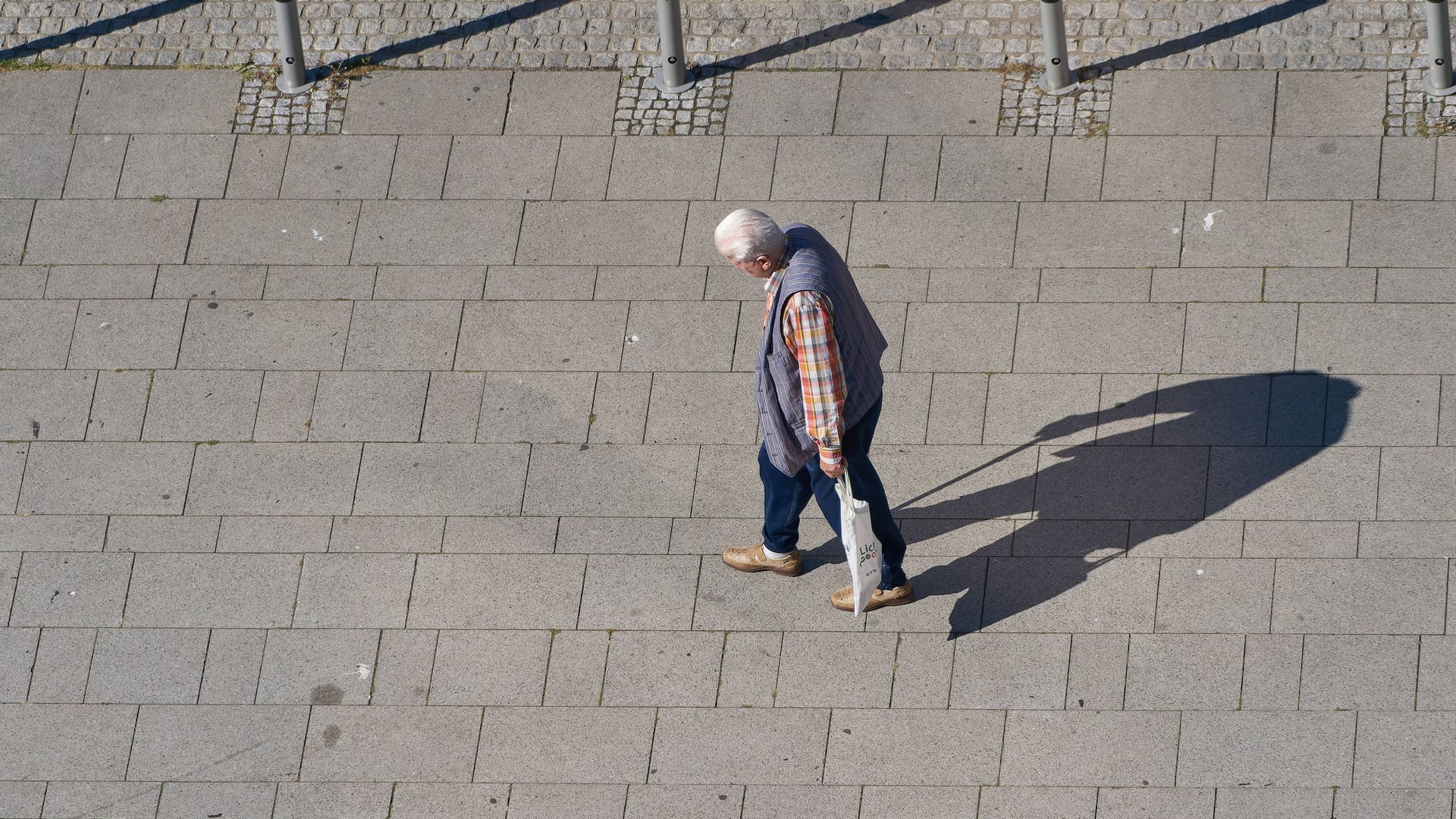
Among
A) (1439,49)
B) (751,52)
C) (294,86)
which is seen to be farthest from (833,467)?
(294,86)

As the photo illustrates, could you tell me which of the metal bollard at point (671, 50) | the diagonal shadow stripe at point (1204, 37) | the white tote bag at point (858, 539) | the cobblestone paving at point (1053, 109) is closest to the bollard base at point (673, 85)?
the metal bollard at point (671, 50)

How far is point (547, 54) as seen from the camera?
8.59 metres

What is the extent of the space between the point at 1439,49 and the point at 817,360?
12.8 feet

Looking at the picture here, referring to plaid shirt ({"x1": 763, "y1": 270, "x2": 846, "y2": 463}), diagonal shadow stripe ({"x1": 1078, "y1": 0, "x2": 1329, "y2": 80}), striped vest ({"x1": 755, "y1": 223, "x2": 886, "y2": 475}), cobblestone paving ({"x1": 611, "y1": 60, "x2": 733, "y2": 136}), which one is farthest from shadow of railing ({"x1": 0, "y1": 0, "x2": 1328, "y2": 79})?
plaid shirt ({"x1": 763, "y1": 270, "x2": 846, "y2": 463})

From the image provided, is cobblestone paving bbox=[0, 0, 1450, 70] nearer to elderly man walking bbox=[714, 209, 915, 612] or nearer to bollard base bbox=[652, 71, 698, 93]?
bollard base bbox=[652, 71, 698, 93]

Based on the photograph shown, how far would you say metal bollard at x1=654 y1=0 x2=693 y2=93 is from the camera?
815cm

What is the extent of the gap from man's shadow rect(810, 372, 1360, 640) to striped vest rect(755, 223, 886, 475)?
3.04 ft

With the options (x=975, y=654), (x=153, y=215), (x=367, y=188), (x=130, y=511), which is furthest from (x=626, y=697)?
(x=153, y=215)

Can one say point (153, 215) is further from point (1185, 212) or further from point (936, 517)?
point (1185, 212)

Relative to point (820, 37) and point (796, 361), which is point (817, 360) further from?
point (820, 37)

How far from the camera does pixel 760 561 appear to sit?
264 inches

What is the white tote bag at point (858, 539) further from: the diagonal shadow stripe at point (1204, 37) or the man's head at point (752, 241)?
the diagonal shadow stripe at point (1204, 37)

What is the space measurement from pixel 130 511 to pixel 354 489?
0.98 m

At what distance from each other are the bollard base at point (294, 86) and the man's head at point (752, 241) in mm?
3715
